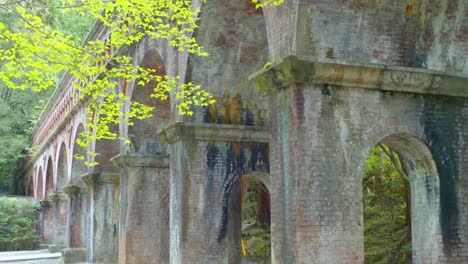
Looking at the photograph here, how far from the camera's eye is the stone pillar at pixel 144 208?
17.9 metres

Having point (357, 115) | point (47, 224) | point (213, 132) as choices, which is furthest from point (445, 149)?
point (47, 224)

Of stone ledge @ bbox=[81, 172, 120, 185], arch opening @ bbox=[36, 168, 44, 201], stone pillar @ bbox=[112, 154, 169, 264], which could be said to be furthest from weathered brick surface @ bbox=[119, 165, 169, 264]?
arch opening @ bbox=[36, 168, 44, 201]

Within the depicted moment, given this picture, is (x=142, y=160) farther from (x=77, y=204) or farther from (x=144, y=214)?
(x=77, y=204)

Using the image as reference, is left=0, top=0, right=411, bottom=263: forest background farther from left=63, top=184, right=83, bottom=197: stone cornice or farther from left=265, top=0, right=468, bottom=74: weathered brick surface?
left=63, top=184, right=83, bottom=197: stone cornice

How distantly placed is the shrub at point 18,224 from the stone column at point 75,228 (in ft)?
46.4

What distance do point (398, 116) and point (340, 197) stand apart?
1548 millimetres

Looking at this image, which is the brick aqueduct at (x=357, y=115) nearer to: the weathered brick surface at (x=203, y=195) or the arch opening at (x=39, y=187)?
the weathered brick surface at (x=203, y=195)

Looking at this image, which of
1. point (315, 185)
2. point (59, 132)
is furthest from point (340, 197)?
point (59, 132)

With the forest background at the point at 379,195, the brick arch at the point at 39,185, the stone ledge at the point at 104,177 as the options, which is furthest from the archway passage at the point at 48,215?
the forest background at the point at 379,195

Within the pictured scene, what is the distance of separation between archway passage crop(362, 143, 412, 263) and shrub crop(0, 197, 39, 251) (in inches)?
1180

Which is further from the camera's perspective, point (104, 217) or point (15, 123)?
point (15, 123)

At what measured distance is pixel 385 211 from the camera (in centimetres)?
1739

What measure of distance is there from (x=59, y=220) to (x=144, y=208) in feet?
66.1

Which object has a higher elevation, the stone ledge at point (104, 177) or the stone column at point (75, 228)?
the stone ledge at point (104, 177)
